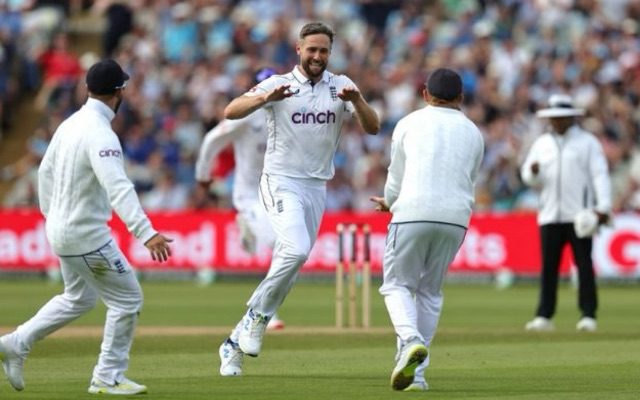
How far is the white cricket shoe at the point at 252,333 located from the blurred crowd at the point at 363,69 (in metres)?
15.9

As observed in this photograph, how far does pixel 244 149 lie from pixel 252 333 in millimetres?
5328

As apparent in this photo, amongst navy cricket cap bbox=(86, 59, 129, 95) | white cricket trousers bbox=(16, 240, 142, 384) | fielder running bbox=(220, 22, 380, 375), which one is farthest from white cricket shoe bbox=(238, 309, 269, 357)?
navy cricket cap bbox=(86, 59, 129, 95)

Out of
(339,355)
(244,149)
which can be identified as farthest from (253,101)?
(244,149)

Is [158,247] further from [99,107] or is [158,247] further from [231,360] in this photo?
[231,360]

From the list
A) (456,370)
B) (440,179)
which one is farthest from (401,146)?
(456,370)

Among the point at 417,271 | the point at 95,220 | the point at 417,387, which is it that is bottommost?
the point at 417,387

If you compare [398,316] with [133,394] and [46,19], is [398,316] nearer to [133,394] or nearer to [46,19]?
[133,394]

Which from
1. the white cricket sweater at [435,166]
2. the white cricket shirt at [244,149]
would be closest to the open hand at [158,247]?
the white cricket sweater at [435,166]

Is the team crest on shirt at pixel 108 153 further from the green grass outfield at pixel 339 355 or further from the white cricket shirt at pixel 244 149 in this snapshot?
the white cricket shirt at pixel 244 149

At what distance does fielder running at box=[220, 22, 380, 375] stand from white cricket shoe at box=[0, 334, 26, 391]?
186cm

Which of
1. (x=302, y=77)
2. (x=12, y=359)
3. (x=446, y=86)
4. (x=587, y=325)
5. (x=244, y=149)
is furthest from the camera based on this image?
(x=587, y=325)

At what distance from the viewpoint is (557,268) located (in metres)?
18.5

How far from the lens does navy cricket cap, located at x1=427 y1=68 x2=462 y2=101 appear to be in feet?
38.1

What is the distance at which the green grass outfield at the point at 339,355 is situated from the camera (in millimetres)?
11430
